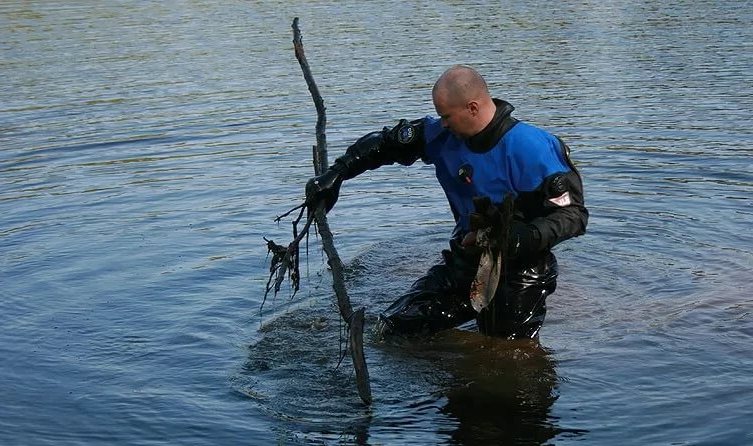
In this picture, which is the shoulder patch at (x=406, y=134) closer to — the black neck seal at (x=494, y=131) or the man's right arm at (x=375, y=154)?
the man's right arm at (x=375, y=154)

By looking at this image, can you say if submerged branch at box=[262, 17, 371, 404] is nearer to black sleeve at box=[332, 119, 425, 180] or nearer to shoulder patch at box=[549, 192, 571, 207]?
black sleeve at box=[332, 119, 425, 180]

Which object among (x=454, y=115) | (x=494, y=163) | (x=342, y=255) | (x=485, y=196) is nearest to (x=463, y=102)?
(x=454, y=115)

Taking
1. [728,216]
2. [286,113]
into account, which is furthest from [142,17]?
[728,216]

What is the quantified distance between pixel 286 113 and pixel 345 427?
32.4 feet

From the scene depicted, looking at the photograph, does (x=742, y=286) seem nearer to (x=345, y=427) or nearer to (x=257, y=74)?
(x=345, y=427)

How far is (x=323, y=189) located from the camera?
6574mm

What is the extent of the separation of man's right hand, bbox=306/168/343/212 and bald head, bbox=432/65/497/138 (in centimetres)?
72

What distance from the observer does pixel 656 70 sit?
17234 mm

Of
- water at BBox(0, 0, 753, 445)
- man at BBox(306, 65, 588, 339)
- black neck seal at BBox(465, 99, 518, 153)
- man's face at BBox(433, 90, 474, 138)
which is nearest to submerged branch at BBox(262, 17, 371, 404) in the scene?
man at BBox(306, 65, 588, 339)

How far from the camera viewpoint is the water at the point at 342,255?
6445 millimetres

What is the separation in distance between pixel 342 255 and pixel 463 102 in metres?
3.59

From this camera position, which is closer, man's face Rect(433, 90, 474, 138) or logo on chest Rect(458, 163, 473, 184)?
man's face Rect(433, 90, 474, 138)

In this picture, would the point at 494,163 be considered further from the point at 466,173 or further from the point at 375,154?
the point at 375,154

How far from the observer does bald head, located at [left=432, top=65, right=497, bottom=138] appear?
6.26 metres
